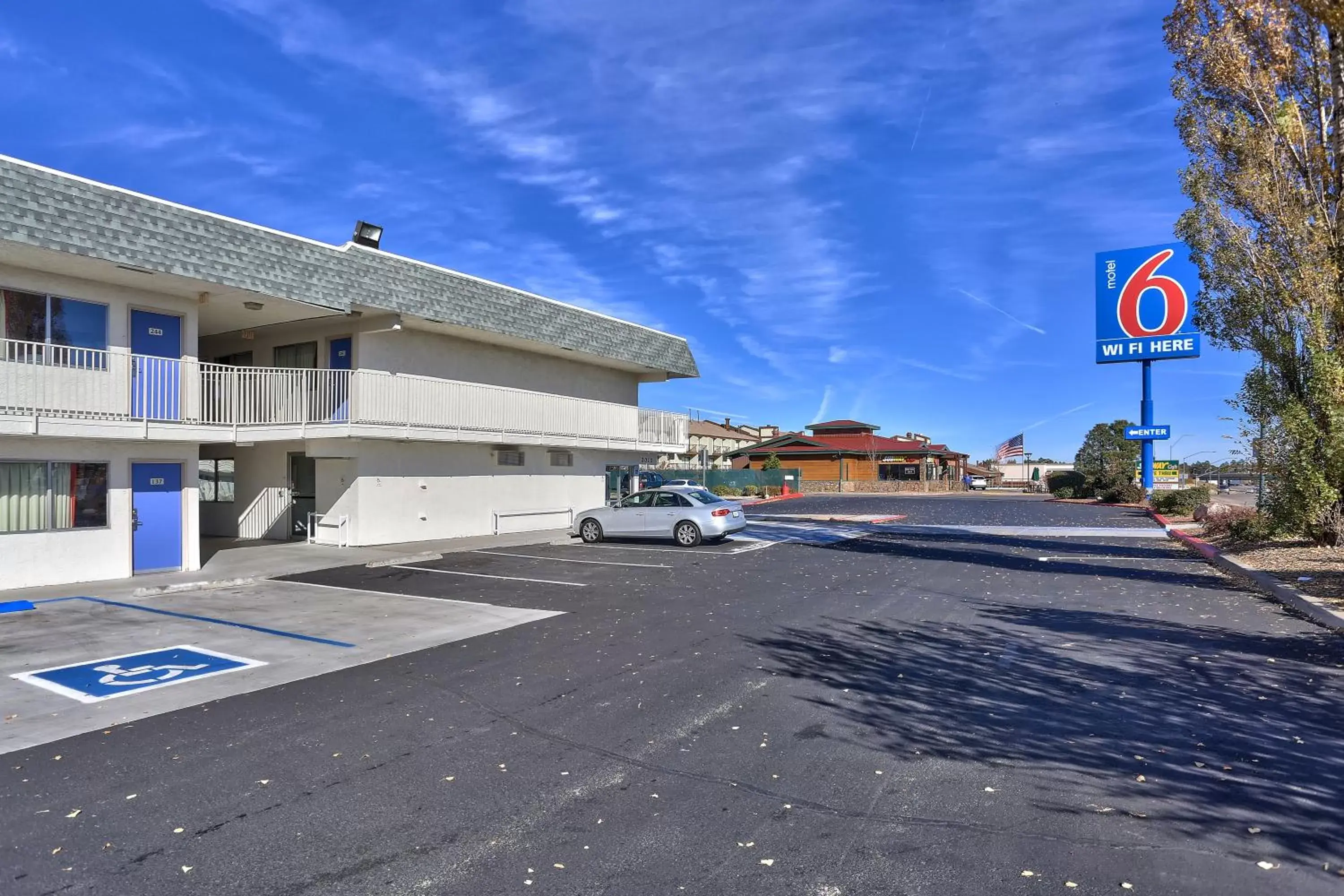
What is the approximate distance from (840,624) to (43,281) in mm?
13795

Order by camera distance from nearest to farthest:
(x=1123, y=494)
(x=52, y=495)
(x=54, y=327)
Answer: (x=52, y=495), (x=54, y=327), (x=1123, y=494)

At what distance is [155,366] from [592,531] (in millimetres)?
10576

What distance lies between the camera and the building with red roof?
214 ft

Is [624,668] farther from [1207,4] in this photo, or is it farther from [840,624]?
[1207,4]

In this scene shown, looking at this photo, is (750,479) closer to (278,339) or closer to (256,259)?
(278,339)

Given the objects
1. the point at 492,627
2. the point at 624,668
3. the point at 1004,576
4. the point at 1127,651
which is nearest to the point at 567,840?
the point at 624,668

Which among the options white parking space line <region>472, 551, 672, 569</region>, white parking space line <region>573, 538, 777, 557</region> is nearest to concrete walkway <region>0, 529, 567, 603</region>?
white parking space line <region>472, 551, 672, 569</region>

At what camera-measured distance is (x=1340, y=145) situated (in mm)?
14070

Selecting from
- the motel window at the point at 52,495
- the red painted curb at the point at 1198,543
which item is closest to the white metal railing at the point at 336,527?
the motel window at the point at 52,495

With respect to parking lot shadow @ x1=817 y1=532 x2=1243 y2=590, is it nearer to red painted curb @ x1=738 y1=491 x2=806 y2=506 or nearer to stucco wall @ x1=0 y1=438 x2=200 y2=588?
stucco wall @ x1=0 y1=438 x2=200 y2=588

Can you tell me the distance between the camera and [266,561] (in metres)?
16.2

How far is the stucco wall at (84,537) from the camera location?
12.6 metres

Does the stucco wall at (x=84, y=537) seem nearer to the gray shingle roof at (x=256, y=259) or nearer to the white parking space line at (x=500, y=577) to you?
the gray shingle roof at (x=256, y=259)

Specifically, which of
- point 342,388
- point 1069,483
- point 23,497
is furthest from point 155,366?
point 1069,483
